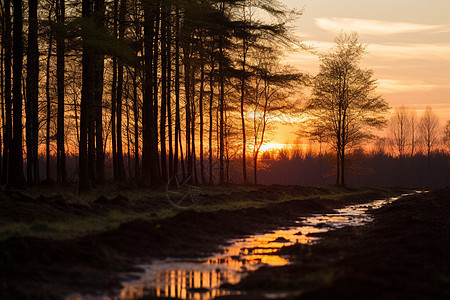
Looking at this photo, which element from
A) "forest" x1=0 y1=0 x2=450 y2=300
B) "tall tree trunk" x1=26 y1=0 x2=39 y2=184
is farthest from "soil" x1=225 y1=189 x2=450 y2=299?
"tall tree trunk" x1=26 y1=0 x2=39 y2=184

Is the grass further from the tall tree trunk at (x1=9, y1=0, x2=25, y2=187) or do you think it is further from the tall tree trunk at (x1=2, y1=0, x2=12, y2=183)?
the tall tree trunk at (x1=2, y1=0, x2=12, y2=183)

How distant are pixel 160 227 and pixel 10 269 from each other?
4.80 m

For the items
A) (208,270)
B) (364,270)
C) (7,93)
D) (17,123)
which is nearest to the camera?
(364,270)

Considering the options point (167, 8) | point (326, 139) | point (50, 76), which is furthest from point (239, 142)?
point (167, 8)

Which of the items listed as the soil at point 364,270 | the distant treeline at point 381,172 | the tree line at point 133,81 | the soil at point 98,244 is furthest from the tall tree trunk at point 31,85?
the distant treeline at point 381,172

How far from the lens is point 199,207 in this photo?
1859 centimetres

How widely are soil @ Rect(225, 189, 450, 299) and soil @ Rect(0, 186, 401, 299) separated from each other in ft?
7.10

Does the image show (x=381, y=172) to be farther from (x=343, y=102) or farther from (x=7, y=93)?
(x=7, y=93)

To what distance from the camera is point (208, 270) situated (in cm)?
920

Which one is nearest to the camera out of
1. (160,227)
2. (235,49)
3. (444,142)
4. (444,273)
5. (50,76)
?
(444,273)

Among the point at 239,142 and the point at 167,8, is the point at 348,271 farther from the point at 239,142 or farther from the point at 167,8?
the point at 239,142

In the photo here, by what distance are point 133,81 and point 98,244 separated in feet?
62.7

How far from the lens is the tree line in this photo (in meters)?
20.4

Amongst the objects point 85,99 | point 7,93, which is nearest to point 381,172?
point 7,93
